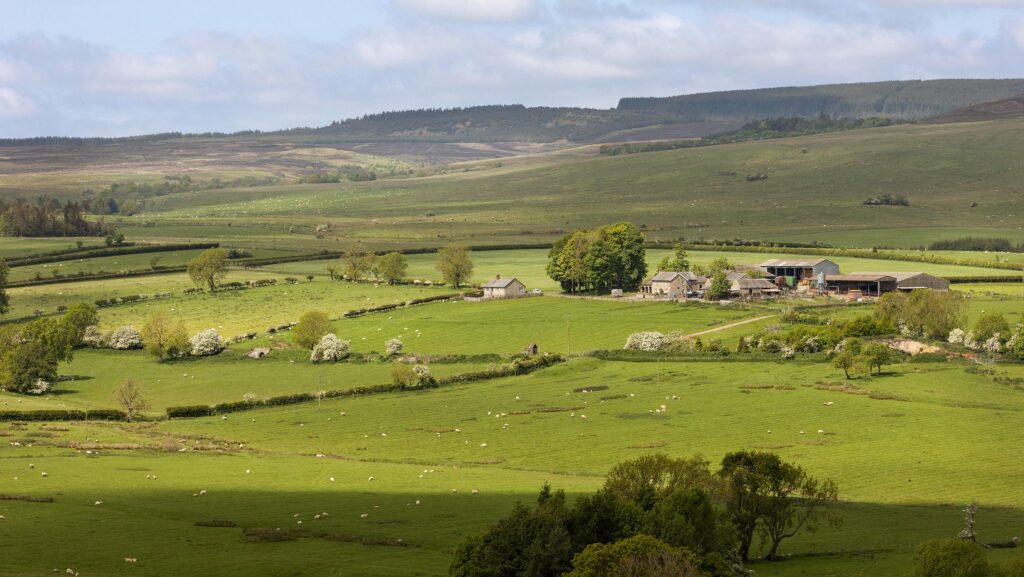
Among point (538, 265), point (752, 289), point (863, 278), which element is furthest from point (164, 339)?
point (863, 278)

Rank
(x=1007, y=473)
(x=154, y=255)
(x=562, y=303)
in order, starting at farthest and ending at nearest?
(x=154, y=255)
(x=562, y=303)
(x=1007, y=473)

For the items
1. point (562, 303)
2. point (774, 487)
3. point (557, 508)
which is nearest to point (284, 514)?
point (557, 508)

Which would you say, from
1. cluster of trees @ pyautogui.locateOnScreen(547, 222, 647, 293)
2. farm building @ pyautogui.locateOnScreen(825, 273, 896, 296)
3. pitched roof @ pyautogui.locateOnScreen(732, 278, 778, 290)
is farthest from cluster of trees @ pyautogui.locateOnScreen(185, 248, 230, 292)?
farm building @ pyautogui.locateOnScreen(825, 273, 896, 296)

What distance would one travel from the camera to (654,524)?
43031mm

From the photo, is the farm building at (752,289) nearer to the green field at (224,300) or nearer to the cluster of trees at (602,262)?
the cluster of trees at (602,262)

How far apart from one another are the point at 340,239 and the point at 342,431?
114876mm

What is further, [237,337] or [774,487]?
[237,337]

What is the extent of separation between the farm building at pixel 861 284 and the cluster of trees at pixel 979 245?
124ft

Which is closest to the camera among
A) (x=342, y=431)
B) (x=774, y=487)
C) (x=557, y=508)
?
(x=557, y=508)

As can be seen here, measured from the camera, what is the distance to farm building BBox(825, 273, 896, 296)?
115688mm

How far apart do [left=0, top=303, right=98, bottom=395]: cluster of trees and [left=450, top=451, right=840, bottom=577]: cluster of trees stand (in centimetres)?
5532

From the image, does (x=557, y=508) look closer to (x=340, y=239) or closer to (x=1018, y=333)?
(x=1018, y=333)

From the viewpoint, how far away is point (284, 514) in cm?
5262

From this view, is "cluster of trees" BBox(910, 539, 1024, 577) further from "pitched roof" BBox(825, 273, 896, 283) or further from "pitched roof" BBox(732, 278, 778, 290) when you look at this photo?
"pitched roof" BBox(825, 273, 896, 283)
